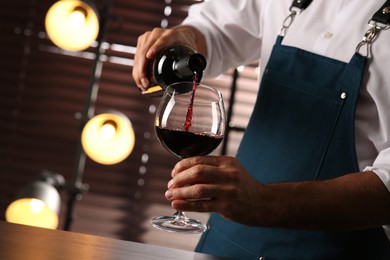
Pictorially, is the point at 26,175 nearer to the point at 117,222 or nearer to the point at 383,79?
the point at 117,222

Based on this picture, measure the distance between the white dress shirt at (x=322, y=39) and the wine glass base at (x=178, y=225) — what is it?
348 mm

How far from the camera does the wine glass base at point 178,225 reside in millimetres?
1202

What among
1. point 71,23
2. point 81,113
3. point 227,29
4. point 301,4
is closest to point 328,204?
point 301,4

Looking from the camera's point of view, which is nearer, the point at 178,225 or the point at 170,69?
Result: the point at 178,225

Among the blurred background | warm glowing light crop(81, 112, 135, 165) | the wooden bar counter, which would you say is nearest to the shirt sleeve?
the wooden bar counter

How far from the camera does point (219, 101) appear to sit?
126 centimetres

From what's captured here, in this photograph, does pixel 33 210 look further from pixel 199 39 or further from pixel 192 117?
pixel 192 117

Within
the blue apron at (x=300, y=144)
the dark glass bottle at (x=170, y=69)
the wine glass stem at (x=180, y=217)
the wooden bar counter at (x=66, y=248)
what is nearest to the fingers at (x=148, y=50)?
the dark glass bottle at (x=170, y=69)

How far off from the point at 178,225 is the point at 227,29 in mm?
736

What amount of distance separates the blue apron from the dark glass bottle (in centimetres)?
24

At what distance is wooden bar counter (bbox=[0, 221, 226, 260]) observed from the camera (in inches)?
39.8

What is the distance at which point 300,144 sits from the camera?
1594 mm

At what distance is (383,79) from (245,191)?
17.2 inches

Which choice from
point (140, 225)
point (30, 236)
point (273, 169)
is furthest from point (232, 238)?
point (140, 225)
